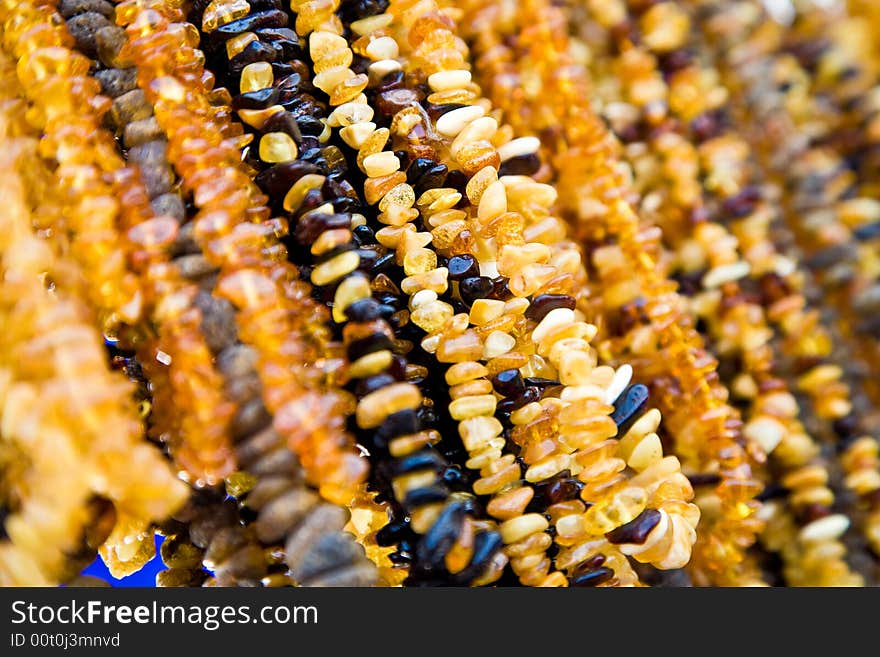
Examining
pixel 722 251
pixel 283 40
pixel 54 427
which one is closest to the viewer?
pixel 54 427

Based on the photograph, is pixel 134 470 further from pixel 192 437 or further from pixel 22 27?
pixel 22 27

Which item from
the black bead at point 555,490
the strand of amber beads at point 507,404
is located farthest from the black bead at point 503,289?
the black bead at point 555,490

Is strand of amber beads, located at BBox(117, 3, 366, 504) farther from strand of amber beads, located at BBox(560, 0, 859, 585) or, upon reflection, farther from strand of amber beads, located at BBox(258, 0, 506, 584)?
strand of amber beads, located at BBox(560, 0, 859, 585)

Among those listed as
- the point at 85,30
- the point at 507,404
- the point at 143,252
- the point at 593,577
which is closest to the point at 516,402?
the point at 507,404

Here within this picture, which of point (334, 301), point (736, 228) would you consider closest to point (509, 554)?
point (334, 301)

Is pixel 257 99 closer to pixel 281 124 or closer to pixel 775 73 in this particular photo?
pixel 281 124

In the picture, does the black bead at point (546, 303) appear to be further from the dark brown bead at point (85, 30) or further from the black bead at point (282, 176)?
the dark brown bead at point (85, 30)
